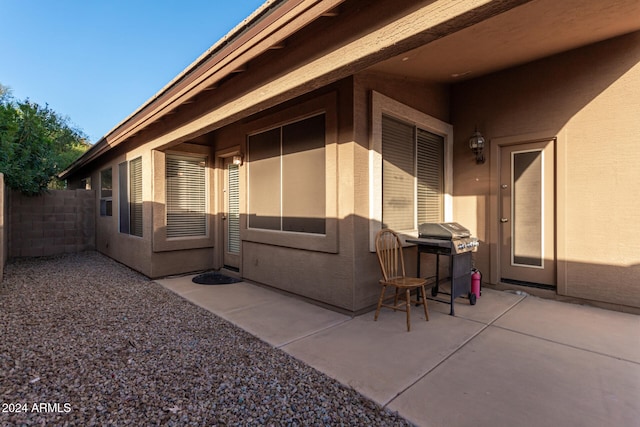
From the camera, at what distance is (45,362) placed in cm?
243

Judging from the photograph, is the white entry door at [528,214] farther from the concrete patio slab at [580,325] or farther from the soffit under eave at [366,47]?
the soffit under eave at [366,47]

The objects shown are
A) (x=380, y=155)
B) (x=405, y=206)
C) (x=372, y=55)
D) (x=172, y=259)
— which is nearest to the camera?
(x=372, y=55)

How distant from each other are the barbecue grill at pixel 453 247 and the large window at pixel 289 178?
4.29 ft

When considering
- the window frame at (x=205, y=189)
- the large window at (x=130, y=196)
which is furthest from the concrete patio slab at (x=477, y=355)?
the large window at (x=130, y=196)

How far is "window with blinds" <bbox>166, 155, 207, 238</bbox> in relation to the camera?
562 cm

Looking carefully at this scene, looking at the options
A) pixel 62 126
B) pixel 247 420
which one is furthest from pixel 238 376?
pixel 62 126

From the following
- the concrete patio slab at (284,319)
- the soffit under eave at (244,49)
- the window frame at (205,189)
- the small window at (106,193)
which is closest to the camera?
the soffit under eave at (244,49)

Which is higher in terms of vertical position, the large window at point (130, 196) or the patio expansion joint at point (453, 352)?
the large window at point (130, 196)

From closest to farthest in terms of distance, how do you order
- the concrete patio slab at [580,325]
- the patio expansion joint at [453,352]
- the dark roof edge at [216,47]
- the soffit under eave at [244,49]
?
1. the patio expansion joint at [453,352]
2. the soffit under eave at [244,49]
3. the dark roof edge at [216,47]
4. the concrete patio slab at [580,325]

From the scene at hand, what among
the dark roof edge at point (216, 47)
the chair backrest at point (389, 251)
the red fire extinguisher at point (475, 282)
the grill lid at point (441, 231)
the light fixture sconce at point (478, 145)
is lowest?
the red fire extinguisher at point (475, 282)

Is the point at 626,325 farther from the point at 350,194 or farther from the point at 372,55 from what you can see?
the point at 372,55

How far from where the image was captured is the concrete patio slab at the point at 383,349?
2252 mm

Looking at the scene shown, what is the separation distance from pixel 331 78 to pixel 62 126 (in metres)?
25.4

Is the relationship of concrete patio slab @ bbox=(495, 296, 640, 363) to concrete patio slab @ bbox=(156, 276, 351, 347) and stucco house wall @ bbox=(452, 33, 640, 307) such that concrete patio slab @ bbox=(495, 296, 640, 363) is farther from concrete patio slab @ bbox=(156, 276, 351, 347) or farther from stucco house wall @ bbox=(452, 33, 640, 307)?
concrete patio slab @ bbox=(156, 276, 351, 347)
